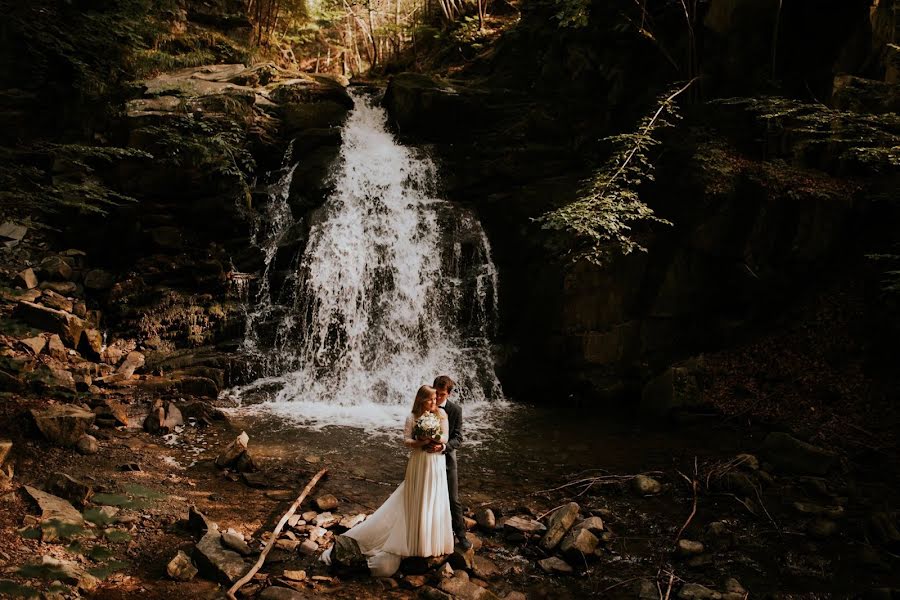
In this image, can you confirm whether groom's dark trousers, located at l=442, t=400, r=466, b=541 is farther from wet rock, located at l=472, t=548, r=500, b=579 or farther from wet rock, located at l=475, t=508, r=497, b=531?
wet rock, located at l=475, t=508, r=497, b=531

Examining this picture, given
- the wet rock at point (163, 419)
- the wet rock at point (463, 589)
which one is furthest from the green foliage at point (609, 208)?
the wet rock at point (163, 419)

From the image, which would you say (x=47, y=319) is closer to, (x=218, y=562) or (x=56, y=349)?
(x=56, y=349)

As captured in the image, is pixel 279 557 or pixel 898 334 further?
pixel 898 334

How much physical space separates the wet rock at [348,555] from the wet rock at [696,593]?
2954mm

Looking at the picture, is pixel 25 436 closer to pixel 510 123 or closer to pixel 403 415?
pixel 403 415

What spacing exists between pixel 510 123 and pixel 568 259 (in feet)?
19.8

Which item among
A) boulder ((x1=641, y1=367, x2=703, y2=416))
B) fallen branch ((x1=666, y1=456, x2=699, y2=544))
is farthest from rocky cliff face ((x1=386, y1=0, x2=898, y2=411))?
fallen branch ((x1=666, y1=456, x2=699, y2=544))

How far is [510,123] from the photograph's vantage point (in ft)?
50.8

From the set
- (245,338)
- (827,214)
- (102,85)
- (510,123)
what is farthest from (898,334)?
(102,85)

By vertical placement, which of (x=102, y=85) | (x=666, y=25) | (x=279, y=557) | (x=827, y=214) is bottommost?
(x=279, y=557)

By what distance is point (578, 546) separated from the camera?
526 cm

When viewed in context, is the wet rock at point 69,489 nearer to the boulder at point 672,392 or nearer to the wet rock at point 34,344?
the wet rock at point 34,344

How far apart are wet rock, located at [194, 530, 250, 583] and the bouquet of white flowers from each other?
1.91m

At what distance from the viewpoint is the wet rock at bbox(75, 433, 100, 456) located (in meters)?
6.49
